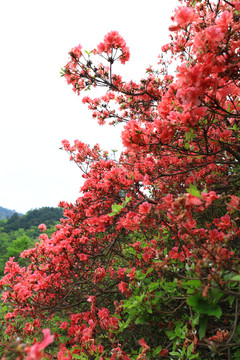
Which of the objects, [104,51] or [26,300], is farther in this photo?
[26,300]

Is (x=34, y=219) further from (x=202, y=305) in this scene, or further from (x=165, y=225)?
(x=202, y=305)

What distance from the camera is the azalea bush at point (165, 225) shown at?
4.61 feet

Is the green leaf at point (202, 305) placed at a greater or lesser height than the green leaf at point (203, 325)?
greater

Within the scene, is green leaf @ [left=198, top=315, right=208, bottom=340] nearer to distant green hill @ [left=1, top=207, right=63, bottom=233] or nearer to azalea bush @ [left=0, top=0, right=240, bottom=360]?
azalea bush @ [left=0, top=0, right=240, bottom=360]

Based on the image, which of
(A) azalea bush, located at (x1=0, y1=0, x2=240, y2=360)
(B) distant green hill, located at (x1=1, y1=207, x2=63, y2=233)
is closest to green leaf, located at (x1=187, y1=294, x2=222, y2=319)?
(A) azalea bush, located at (x1=0, y1=0, x2=240, y2=360)

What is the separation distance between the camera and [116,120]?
18.3 ft

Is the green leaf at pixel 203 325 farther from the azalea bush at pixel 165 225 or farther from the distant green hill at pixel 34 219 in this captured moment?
the distant green hill at pixel 34 219

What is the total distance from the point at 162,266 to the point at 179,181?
2.40 m

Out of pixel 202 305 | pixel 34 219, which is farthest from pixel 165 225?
pixel 34 219

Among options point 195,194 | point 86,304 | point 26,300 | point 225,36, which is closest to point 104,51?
point 225,36

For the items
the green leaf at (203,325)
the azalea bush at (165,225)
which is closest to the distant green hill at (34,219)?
the azalea bush at (165,225)

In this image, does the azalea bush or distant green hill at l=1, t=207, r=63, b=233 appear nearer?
the azalea bush

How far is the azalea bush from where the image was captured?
1405 mm

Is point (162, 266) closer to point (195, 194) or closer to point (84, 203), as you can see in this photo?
point (195, 194)
